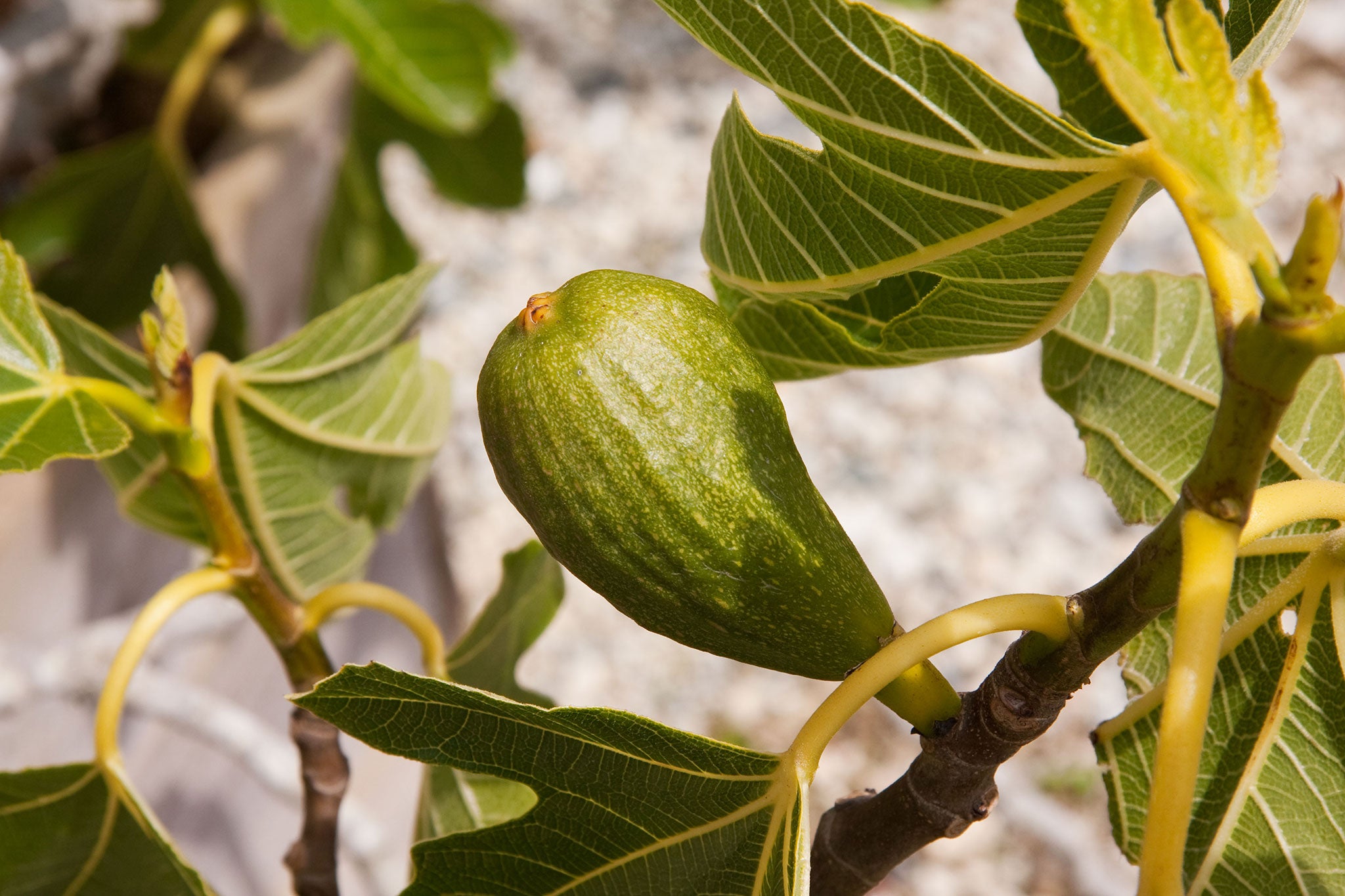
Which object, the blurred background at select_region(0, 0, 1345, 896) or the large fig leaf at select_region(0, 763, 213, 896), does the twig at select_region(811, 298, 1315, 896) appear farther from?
the blurred background at select_region(0, 0, 1345, 896)

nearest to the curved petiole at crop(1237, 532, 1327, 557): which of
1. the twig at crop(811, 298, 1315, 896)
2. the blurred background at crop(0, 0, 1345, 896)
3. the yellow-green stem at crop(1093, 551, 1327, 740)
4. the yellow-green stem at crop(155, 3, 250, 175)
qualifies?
the yellow-green stem at crop(1093, 551, 1327, 740)

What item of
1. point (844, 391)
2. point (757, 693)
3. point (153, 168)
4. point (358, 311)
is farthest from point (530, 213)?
point (358, 311)

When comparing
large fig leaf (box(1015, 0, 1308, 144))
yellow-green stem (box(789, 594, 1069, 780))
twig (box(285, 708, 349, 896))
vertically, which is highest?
large fig leaf (box(1015, 0, 1308, 144))

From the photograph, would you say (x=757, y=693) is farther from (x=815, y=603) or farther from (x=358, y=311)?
(x=815, y=603)

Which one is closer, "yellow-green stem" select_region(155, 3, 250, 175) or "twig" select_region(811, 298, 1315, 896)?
"twig" select_region(811, 298, 1315, 896)

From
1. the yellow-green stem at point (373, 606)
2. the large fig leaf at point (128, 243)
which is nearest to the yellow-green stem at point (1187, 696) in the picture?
the yellow-green stem at point (373, 606)

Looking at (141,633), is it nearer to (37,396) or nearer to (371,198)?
(37,396)

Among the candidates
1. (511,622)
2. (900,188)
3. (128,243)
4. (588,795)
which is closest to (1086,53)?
(900,188)
